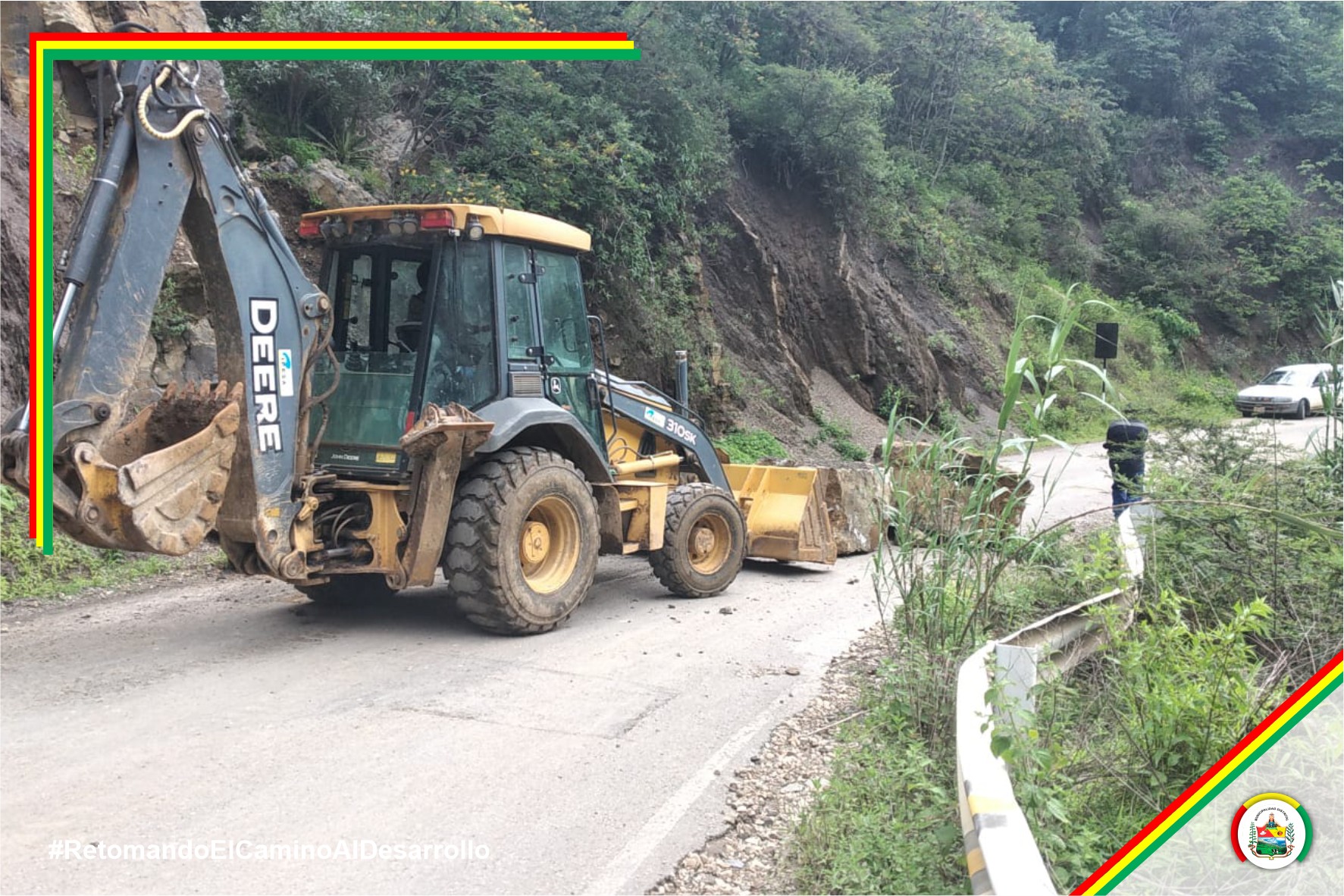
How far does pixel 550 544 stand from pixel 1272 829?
5573 millimetres

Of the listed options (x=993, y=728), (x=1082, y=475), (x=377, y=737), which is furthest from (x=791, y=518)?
(x=1082, y=475)

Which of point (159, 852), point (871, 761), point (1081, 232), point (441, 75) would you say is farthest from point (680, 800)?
point (1081, 232)

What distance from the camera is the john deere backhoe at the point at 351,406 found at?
556 cm

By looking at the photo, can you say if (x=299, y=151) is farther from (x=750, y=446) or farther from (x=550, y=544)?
(x=550, y=544)

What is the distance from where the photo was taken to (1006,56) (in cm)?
3256

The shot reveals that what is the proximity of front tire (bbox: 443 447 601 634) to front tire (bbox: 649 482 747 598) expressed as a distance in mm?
1017

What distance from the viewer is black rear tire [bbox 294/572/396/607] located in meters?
8.08

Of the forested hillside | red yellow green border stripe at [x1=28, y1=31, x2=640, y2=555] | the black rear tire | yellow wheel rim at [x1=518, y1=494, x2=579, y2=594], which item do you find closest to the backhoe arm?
red yellow green border stripe at [x1=28, y1=31, x2=640, y2=555]

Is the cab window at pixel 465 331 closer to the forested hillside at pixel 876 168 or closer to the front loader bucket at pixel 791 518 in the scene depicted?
the front loader bucket at pixel 791 518

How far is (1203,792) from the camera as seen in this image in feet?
8.63

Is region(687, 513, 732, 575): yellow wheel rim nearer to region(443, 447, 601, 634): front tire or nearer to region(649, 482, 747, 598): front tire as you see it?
region(649, 482, 747, 598): front tire

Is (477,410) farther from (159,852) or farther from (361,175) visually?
(361,175)

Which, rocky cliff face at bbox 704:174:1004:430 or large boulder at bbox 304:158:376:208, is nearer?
large boulder at bbox 304:158:376:208

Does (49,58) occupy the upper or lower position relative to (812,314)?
lower
